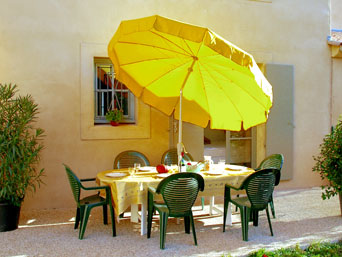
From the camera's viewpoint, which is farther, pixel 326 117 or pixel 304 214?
pixel 326 117

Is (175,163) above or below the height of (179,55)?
below

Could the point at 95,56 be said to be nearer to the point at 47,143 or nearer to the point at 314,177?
the point at 47,143

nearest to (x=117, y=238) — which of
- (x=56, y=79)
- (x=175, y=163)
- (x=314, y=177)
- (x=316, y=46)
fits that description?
(x=175, y=163)

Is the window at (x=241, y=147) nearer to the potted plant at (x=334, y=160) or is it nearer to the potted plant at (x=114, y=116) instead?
the potted plant at (x=334, y=160)

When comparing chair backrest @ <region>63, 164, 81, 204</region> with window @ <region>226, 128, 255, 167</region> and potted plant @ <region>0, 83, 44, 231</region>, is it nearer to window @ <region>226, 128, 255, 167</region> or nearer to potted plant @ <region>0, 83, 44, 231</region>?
potted plant @ <region>0, 83, 44, 231</region>

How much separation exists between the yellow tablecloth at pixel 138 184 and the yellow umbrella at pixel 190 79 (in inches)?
24.2

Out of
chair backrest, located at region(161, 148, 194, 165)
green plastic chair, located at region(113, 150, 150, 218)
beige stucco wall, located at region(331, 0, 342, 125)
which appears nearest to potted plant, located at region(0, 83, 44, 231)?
green plastic chair, located at region(113, 150, 150, 218)

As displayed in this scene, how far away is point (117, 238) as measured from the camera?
175 inches

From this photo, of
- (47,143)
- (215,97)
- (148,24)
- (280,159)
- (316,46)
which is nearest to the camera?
(148,24)

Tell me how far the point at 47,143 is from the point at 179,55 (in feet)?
9.21

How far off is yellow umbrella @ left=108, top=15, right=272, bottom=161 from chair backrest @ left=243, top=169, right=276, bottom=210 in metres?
0.81

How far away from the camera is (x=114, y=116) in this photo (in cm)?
612

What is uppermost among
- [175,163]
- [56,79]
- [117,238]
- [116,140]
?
[56,79]

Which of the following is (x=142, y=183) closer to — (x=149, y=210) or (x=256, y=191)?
(x=149, y=210)
